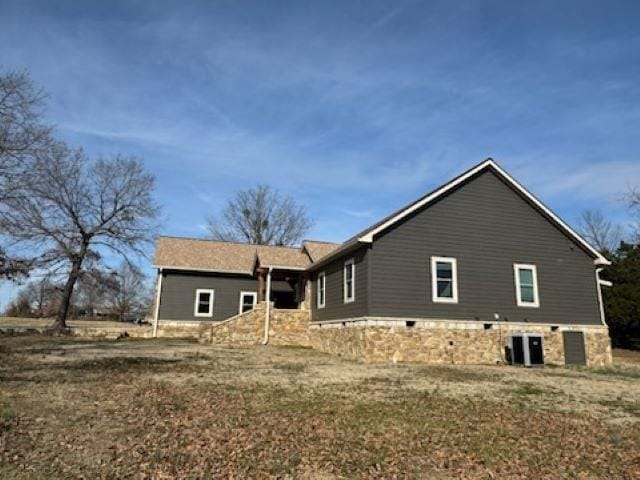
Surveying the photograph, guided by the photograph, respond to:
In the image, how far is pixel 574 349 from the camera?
1769 cm

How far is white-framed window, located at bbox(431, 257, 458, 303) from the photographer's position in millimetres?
16531

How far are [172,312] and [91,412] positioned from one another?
18315 millimetres

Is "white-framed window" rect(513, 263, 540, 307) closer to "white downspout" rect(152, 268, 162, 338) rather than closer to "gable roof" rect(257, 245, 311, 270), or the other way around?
"gable roof" rect(257, 245, 311, 270)

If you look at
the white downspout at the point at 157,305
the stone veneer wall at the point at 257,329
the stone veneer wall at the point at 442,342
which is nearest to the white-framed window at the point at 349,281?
the stone veneer wall at the point at 442,342

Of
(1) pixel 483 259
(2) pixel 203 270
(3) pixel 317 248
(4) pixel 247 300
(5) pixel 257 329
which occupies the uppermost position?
(3) pixel 317 248

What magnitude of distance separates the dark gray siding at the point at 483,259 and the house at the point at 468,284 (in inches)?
1.6

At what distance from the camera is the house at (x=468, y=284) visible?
1595 centimetres

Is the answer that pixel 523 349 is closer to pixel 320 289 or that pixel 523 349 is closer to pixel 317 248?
pixel 320 289

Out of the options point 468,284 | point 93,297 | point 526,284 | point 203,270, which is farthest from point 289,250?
point 93,297

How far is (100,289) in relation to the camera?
92.9 feet

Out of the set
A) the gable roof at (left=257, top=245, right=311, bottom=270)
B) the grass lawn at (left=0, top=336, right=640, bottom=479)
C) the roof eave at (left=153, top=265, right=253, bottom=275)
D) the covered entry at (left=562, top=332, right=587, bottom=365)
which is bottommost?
the grass lawn at (left=0, top=336, right=640, bottom=479)

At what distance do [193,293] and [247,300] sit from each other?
3101 millimetres

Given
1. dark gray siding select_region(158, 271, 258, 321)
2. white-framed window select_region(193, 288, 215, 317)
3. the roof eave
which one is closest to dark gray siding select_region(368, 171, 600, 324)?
the roof eave

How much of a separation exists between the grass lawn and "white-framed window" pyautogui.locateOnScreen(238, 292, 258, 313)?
563 inches
